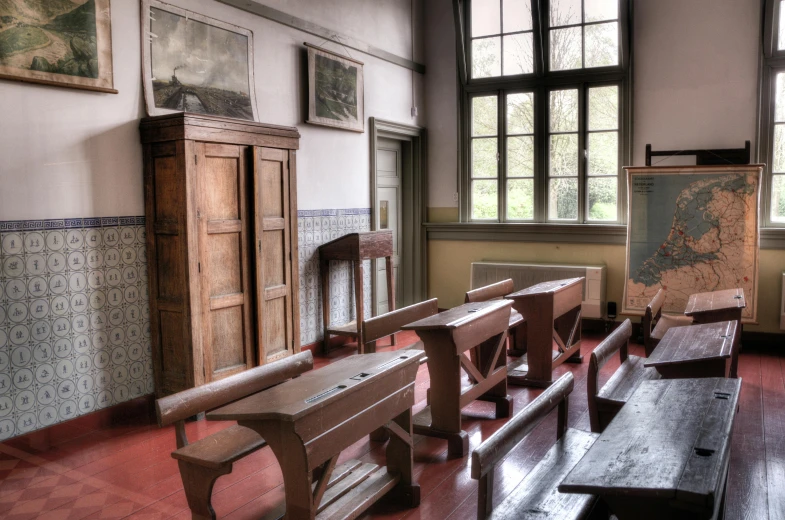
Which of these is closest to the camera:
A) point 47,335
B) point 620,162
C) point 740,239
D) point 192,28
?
point 47,335

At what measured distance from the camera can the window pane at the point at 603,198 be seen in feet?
23.2

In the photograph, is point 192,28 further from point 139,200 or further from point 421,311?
point 421,311

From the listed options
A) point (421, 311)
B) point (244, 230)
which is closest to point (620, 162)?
point (421, 311)

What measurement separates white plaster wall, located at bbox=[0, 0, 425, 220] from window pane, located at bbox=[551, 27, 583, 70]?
2.48 metres

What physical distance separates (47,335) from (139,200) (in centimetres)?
108

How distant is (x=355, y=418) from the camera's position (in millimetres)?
2684

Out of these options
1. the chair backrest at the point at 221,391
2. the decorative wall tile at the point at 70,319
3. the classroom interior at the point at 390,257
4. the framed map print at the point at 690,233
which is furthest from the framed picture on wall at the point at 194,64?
the framed map print at the point at 690,233

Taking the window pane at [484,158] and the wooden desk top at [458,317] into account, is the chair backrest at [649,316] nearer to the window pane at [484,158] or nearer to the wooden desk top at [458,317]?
the wooden desk top at [458,317]

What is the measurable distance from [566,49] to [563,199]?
1.67 meters

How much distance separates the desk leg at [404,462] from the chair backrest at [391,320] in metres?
0.85

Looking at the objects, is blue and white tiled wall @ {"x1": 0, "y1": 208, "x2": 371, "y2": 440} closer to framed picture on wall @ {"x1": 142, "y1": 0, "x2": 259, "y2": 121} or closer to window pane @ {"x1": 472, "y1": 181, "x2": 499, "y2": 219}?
framed picture on wall @ {"x1": 142, "y1": 0, "x2": 259, "y2": 121}

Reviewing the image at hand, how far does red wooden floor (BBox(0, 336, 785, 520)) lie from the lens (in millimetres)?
3100

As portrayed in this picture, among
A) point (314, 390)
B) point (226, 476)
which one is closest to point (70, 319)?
point (226, 476)

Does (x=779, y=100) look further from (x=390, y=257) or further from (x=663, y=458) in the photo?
(x=663, y=458)
